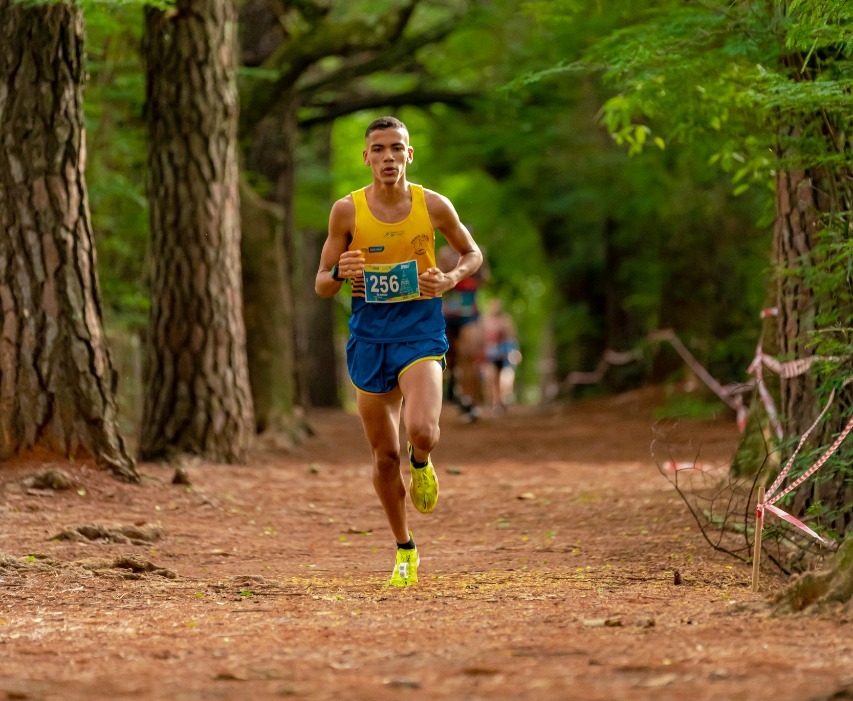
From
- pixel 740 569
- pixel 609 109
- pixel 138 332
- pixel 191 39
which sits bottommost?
pixel 740 569

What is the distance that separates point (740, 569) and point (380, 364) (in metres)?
2.27

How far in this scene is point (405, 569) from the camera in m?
6.58

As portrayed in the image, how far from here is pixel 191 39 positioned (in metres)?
Result: 11.9

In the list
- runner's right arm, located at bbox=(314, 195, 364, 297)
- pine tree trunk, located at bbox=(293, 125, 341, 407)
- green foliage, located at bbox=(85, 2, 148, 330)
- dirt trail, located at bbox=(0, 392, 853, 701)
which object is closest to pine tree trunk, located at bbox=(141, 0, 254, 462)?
dirt trail, located at bbox=(0, 392, 853, 701)

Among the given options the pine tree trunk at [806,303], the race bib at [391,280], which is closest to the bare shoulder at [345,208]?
the race bib at [391,280]

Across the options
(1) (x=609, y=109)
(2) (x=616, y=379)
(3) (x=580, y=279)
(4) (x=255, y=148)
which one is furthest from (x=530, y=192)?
(1) (x=609, y=109)

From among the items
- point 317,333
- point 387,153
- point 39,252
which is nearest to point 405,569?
point 387,153

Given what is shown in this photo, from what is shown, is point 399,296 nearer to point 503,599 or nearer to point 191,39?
point 503,599

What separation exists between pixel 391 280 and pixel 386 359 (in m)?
0.40

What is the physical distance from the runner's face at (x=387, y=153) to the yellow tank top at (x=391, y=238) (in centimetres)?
15

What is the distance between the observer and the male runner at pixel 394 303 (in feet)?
21.0

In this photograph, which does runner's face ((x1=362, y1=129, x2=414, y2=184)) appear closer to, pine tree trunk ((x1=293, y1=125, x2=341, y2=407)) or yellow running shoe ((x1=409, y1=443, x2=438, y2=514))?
yellow running shoe ((x1=409, y1=443, x2=438, y2=514))

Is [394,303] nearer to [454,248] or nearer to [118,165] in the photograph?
[454,248]

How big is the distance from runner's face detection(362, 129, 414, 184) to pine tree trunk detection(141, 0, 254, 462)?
566 cm
